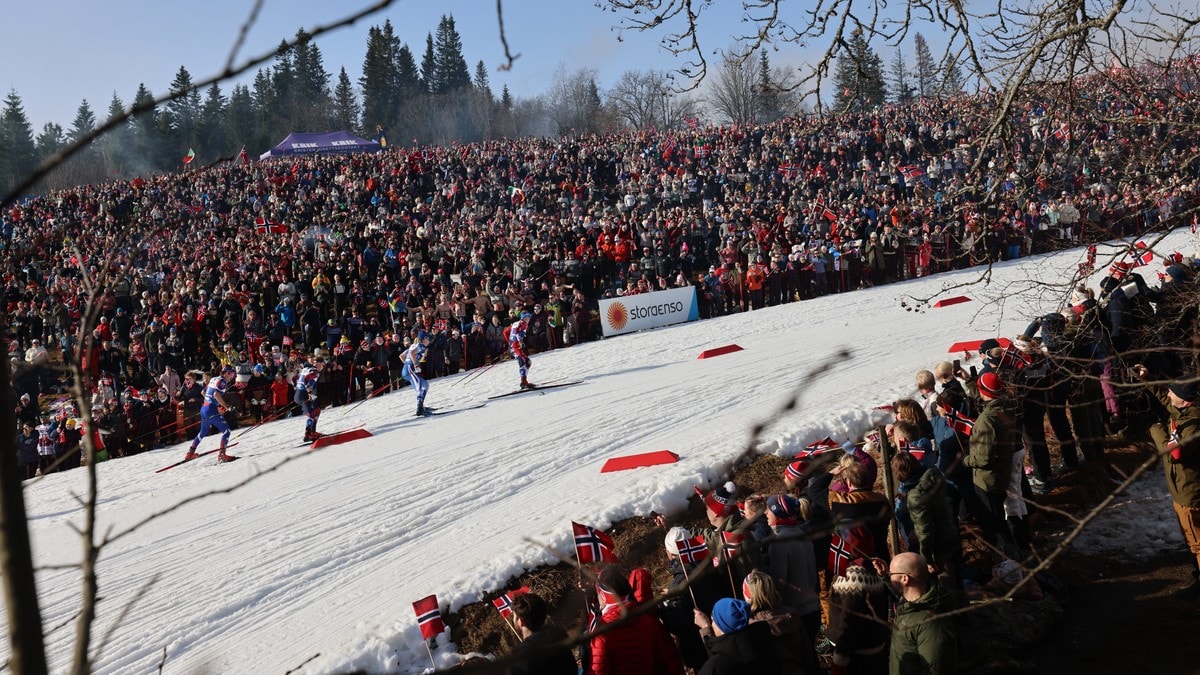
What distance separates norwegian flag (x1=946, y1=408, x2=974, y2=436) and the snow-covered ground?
1.11 metres

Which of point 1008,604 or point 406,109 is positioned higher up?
point 406,109

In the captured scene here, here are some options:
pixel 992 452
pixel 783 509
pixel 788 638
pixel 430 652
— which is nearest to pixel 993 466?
pixel 992 452

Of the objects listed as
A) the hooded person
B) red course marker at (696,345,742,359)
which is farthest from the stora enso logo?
the hooded person

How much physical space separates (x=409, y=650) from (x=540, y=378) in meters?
11.7

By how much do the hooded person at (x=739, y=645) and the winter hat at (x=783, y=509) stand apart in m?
1.51

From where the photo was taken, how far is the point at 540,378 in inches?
771

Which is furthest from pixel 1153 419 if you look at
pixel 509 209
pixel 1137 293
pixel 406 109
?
pixel 406 109

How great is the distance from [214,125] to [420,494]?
79298mm

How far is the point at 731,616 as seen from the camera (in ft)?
16.7

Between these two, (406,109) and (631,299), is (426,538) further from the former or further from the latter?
(406,109)

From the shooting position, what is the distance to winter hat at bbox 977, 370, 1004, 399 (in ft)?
27.8

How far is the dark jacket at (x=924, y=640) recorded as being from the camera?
5.20 meters

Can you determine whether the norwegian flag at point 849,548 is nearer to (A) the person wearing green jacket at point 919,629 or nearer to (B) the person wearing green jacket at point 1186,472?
(A) the person wearing green jacket at point 919,629

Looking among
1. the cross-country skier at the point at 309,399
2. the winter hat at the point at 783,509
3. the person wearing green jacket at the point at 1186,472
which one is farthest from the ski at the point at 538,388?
the person wearing green jacket at the point at 1186,472
